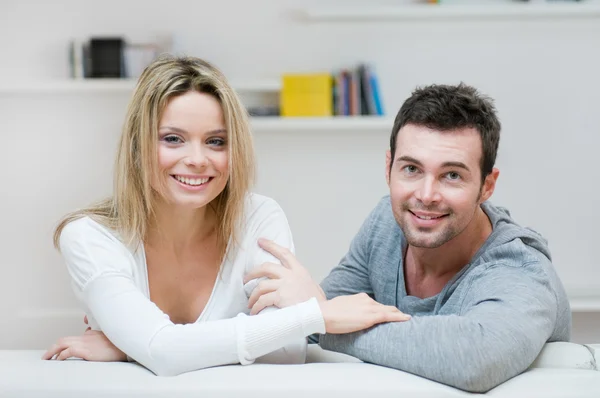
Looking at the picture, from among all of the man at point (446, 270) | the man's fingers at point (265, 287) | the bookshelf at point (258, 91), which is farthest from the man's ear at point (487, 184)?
the bookshelf at point (258, 91)

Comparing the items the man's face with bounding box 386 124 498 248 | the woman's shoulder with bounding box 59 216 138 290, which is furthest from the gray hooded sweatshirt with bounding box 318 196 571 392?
the woman's shoulder with bounding box 59 216 138 290

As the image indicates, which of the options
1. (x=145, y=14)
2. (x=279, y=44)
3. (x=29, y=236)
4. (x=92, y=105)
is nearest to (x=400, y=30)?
(x=279, y=44)

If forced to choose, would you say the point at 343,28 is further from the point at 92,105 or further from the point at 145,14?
the point at 92,105

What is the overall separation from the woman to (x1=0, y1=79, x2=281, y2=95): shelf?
6.58 ft

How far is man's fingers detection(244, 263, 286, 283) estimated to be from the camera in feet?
5.70

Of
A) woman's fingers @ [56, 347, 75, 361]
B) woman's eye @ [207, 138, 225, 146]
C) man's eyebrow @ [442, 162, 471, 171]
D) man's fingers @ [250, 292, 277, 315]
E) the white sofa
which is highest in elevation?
woman's eye @ [207, 138, 225, 146]

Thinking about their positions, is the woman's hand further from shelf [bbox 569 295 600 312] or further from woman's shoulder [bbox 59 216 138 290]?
shelf [bbox 569 295 600 312]

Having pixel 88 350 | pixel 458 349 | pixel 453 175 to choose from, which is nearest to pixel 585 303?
pixel 453 175

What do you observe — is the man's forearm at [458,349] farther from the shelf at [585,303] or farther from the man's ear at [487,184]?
the shelf at [585,303]

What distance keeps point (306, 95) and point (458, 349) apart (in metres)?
2.67

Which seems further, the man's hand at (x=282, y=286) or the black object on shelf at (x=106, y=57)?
the black object on shelf at (x=106, y=57)

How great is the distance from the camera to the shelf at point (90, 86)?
12.8ft

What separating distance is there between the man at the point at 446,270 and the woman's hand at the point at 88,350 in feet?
1.11

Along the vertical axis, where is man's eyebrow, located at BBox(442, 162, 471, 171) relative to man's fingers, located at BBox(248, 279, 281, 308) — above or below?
above
